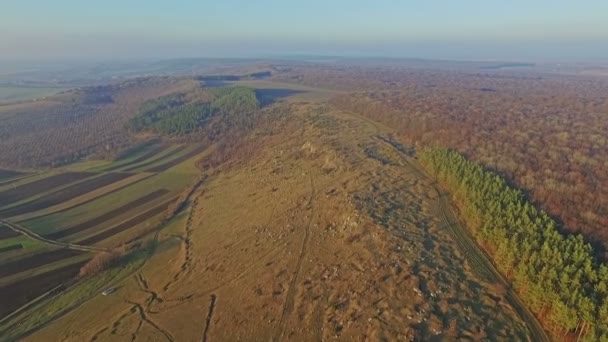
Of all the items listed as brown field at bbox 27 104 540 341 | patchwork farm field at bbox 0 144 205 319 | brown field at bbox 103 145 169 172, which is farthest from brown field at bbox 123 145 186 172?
brown field at bbox 27 104 540 341

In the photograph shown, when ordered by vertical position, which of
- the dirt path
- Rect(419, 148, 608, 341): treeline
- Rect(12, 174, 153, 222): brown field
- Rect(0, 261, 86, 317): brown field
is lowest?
Rect(0, 261, 86, 317): brown field

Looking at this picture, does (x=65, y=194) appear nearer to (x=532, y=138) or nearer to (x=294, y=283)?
(x=294, y=283)

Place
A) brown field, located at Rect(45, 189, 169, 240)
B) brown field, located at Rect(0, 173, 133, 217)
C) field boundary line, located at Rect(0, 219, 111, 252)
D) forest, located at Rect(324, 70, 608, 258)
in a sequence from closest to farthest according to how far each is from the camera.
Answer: forest, located at Rect(324, 70, 608, 258) < field boundary line, located at Rect(0, 219, 111, 252) < brown field, located at Rect(45, 189, 169, 240) < brown field, located at Rect(0, 173, 133, 217)

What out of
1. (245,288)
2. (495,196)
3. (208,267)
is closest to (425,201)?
(495,196)

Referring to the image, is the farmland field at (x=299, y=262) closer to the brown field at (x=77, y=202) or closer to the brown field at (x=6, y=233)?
the brown field at (x=77, y=202)

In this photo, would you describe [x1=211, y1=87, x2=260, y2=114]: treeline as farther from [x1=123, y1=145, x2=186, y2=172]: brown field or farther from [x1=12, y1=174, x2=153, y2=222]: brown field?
[x1=12, y1=174, x2=153, y2=222]: brown field
